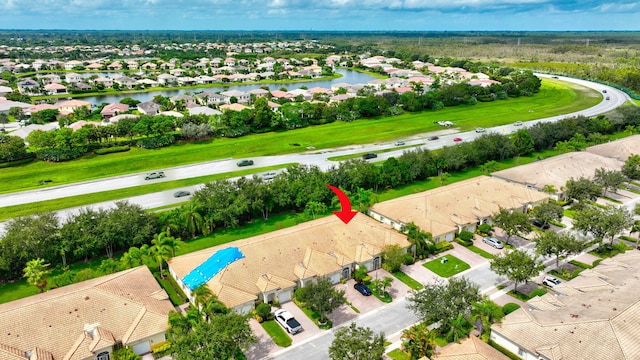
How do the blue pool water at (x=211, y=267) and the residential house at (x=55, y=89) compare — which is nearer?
the blue pool water at (x=211, y=267)

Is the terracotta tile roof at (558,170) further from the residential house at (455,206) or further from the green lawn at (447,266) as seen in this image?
the green lawn at (447,266)

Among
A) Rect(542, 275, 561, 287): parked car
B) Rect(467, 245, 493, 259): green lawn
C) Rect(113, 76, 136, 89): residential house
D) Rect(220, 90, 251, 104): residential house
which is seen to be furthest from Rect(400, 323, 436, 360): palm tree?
Rect(113, 76, 136, 89): residential house

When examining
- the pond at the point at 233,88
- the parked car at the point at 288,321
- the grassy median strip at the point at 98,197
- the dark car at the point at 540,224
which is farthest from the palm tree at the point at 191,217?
the pond at the point at 233,88

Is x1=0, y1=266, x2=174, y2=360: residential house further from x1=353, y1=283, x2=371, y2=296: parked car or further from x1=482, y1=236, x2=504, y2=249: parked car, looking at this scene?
x1=482, y1=236, x2=504, y2=249: parked car

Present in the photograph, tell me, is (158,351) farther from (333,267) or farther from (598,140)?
(598,140)

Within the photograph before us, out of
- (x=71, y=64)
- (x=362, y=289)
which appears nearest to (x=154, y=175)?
(x=362, y=289)

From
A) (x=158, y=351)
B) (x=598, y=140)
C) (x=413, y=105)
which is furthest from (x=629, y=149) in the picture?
(x=158, y=351)

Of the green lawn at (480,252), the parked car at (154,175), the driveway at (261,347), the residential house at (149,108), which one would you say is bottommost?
the driveway at (261,347)
